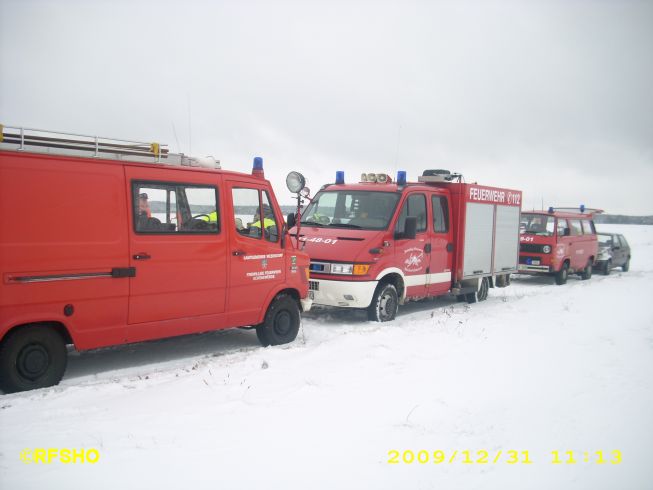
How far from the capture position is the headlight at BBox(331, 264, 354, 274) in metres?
9.30

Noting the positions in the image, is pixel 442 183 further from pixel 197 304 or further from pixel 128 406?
pixel 128 406

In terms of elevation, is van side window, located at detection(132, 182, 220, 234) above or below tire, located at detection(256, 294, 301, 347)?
above

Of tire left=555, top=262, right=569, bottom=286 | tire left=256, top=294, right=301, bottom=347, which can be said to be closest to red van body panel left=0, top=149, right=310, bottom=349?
tire left=256, top=294, right=301, bottom=347

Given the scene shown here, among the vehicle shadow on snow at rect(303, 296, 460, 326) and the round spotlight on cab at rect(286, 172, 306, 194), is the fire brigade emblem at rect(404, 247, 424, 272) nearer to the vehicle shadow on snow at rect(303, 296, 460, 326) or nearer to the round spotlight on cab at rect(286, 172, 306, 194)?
the vehicle shadow on snow at rect(303, 296, 460, 326)

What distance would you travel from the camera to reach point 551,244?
1695 centimetres

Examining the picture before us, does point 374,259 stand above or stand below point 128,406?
above

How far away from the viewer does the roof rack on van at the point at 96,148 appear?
5355 millimetres

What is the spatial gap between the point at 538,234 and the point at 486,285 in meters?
4.96

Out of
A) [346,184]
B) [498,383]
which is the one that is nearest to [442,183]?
[346,184]

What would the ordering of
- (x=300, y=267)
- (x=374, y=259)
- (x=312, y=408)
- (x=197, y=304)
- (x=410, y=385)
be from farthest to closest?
(x=374, y=259) < (x=300, y=267) < (x=197, y=304) < (x=410, y=385) < (x=312, y=408)

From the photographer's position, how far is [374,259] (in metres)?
9.42

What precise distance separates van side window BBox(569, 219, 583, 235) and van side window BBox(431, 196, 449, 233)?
333 inches

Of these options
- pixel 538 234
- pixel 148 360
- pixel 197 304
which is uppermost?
pixel 538 234
